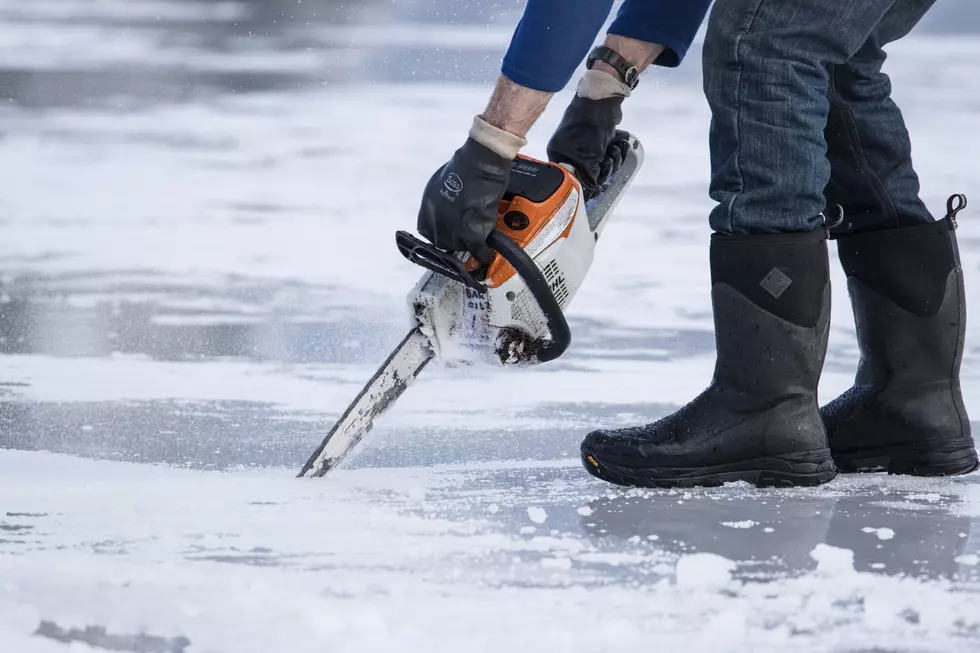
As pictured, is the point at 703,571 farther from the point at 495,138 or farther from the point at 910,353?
the point at 910,353

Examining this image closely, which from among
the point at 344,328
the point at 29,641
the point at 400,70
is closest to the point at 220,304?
the point at 344,328

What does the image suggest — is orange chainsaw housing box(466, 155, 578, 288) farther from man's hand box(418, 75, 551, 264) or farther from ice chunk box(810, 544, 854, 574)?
ice chunk box(810, 544, 854, 574)

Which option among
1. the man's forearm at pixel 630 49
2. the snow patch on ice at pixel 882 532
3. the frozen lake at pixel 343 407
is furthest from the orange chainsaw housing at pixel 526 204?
the snow patch on ice at pixel 882 532

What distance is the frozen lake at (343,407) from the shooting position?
40.3 inches

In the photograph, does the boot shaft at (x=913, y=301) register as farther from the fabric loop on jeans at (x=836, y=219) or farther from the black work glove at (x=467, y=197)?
the black work glove at (x=467, y=197)

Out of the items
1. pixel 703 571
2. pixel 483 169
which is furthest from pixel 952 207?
pixel 703 571

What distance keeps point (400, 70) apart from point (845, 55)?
4.43 m

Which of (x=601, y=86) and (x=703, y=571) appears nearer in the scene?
(x=703, y=571)

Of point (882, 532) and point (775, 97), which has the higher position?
point (775, 97)

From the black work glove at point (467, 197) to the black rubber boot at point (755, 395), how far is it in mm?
335

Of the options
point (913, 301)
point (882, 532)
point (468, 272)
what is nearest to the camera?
point (882, 532)

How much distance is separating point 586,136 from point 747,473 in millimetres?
579

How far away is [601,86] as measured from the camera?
1732mm

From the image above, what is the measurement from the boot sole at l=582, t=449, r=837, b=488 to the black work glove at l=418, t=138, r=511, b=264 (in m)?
0.39
